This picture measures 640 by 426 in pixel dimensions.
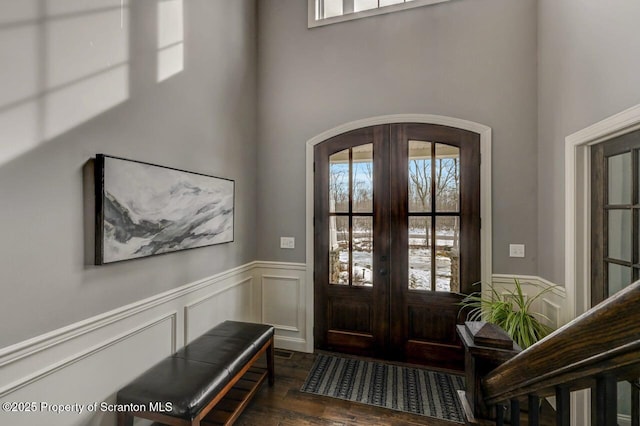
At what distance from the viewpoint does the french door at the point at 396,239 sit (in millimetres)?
2848

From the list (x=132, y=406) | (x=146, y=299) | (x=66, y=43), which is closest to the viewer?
(x=66, y=43)

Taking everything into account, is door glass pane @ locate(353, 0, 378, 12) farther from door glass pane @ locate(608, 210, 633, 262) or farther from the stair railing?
the stair railing

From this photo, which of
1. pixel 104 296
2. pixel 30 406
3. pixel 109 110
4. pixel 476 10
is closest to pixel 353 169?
pixel 476 10

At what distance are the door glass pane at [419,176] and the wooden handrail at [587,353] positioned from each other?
2.33m

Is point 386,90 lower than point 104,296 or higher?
higher

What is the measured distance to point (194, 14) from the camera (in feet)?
8.01

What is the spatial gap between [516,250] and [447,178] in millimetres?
892

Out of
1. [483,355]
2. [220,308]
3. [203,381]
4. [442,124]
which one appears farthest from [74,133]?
[442,124]

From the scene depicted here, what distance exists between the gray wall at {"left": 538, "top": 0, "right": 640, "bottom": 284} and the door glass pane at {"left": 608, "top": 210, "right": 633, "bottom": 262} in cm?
39

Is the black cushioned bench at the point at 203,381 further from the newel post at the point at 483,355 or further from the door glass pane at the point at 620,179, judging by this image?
the door glass pane at the point at 620,179

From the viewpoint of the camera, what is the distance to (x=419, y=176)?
2.93 metres

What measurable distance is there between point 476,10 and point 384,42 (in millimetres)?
866

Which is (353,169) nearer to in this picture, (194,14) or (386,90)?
(386,90)

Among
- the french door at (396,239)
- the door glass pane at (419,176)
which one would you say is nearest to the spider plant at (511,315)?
the french door at (396,239)
